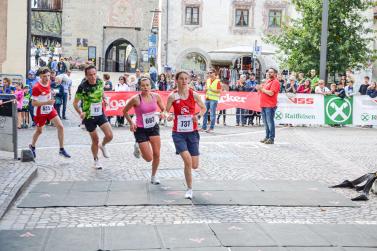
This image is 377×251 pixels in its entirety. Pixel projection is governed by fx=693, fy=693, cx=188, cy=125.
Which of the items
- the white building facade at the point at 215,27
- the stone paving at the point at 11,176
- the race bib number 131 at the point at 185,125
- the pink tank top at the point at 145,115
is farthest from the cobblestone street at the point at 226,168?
the white building facade at the point at 215,27

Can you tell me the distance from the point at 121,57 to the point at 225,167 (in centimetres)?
5418

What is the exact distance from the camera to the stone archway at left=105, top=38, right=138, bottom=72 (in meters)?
63.1

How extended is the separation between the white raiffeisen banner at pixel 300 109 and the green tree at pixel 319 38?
9.89m

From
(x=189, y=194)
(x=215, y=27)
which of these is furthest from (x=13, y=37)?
(x=215, y=27)

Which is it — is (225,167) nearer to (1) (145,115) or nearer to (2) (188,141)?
(1) (145,115)

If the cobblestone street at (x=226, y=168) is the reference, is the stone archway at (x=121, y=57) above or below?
above

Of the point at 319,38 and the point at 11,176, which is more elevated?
the point at 319,38

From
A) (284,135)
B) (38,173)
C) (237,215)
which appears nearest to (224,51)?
(284,135)

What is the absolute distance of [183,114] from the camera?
978 centimetres

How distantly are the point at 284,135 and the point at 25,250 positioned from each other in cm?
1365

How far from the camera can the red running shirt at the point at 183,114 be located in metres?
9.74

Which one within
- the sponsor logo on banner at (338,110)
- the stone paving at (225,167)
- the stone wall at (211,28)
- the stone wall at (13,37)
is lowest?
the stone paving at (225,167)

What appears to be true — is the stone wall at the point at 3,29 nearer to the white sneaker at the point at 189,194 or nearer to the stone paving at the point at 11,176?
the stone paving at the point at 11,176

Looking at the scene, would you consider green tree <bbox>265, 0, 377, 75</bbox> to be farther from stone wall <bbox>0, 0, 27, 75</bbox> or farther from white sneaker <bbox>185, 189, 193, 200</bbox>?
white sneaker <bbox>185, 189, 193, 200</bbox>
